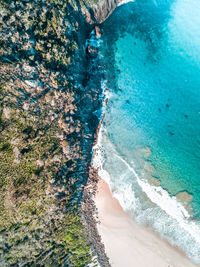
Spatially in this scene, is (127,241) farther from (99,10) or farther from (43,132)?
(99,10)

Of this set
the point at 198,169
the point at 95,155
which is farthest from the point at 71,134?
the point at 198,169

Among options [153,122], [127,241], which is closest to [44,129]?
[153,122]

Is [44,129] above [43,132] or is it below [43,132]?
above

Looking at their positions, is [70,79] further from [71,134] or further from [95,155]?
[95,155]

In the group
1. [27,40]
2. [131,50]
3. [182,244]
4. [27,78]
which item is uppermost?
[131,50]

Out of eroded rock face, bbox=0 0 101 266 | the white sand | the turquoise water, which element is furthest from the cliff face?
the turquoise water

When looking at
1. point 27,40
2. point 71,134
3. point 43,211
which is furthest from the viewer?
point 71,134
